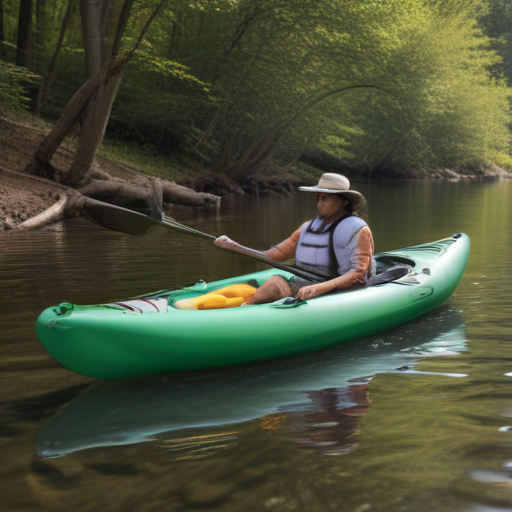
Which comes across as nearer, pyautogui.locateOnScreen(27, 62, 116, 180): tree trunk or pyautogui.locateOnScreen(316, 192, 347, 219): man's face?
pyautogui.locateOnScreen(316, 192, 347, 219): man's face

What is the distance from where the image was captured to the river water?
261 centimetres

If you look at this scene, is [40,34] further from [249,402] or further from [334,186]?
[249,402]

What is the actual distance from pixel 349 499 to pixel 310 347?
1.87 m

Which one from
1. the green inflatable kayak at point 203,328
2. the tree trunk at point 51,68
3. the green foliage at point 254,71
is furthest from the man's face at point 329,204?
the tree trunk at point 51,68

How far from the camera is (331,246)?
4.68m

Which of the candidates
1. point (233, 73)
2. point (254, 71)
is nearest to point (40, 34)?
point (233, 73)

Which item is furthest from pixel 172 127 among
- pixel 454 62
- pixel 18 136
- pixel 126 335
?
pixel 126 335

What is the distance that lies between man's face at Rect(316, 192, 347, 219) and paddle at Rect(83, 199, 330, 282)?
1.30 ft

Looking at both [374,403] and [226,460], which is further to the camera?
[374,403]

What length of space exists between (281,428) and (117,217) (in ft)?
7.20

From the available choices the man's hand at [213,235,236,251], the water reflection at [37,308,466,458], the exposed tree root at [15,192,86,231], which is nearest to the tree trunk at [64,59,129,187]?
the exposed tree root at [15,192,86,231]

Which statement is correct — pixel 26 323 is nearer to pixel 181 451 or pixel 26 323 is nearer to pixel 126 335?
pixel 126 335

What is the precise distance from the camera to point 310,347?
4.41 metres

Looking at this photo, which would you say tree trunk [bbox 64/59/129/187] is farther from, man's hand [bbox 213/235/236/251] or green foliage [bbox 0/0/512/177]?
man's hand [bbox 213/235/236/251]
